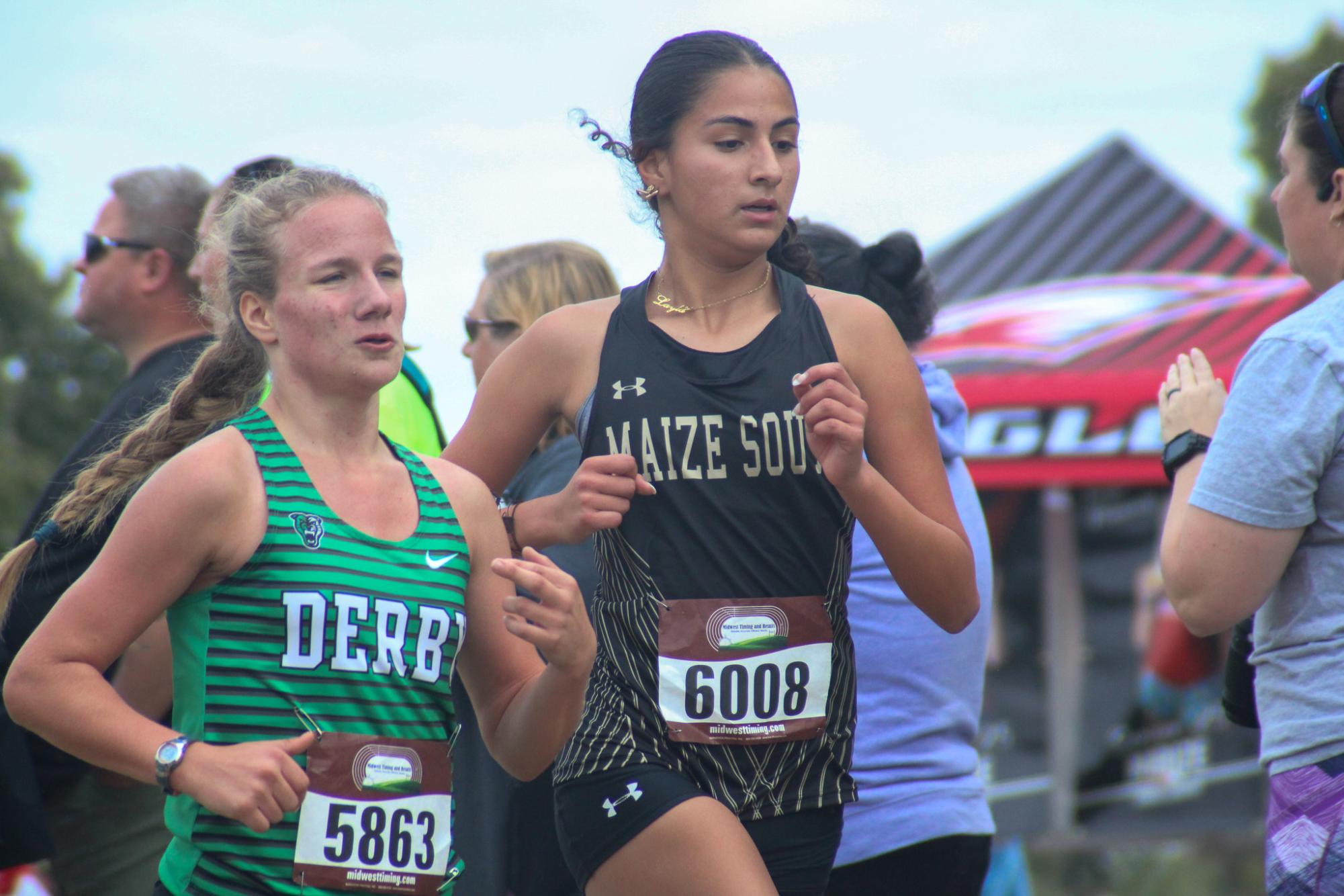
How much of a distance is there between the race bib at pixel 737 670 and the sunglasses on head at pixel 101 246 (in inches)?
98.5

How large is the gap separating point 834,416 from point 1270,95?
2302 centimetres

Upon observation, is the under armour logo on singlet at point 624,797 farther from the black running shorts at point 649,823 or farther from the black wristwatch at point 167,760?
the black wristwatch at point 167,760

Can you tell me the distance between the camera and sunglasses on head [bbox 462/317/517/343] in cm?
394

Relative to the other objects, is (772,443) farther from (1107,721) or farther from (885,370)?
(1107,721)

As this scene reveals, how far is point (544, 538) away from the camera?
266 cm

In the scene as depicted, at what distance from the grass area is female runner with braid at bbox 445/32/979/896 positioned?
320 inches

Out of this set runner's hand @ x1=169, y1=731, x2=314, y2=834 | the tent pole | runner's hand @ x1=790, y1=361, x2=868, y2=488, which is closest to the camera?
runner's hand @ x1=169, y1=731, x2=314, y2=834

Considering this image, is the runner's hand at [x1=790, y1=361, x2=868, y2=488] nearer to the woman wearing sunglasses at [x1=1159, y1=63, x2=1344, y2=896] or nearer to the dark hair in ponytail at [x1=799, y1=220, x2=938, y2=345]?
the woman wearing sunglasses at [x1=1159, y1=63, x2=1344, y2=896]

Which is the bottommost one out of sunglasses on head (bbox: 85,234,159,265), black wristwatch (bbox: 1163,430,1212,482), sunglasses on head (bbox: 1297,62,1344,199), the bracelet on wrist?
the bracelet on wrist

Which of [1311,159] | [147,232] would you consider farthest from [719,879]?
[147,232]

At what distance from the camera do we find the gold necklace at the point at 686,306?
281 cm

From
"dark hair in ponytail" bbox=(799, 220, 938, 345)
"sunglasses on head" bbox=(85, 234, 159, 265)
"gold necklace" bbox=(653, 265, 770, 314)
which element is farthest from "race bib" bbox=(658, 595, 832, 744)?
"sunglasses on head" bbox=(85, 234, 159, 265)

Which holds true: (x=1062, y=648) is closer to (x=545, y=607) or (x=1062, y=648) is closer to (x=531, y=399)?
(x=531, y=399)

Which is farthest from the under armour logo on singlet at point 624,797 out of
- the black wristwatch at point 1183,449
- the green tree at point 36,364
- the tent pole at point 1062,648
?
the green tree at point 36,364
